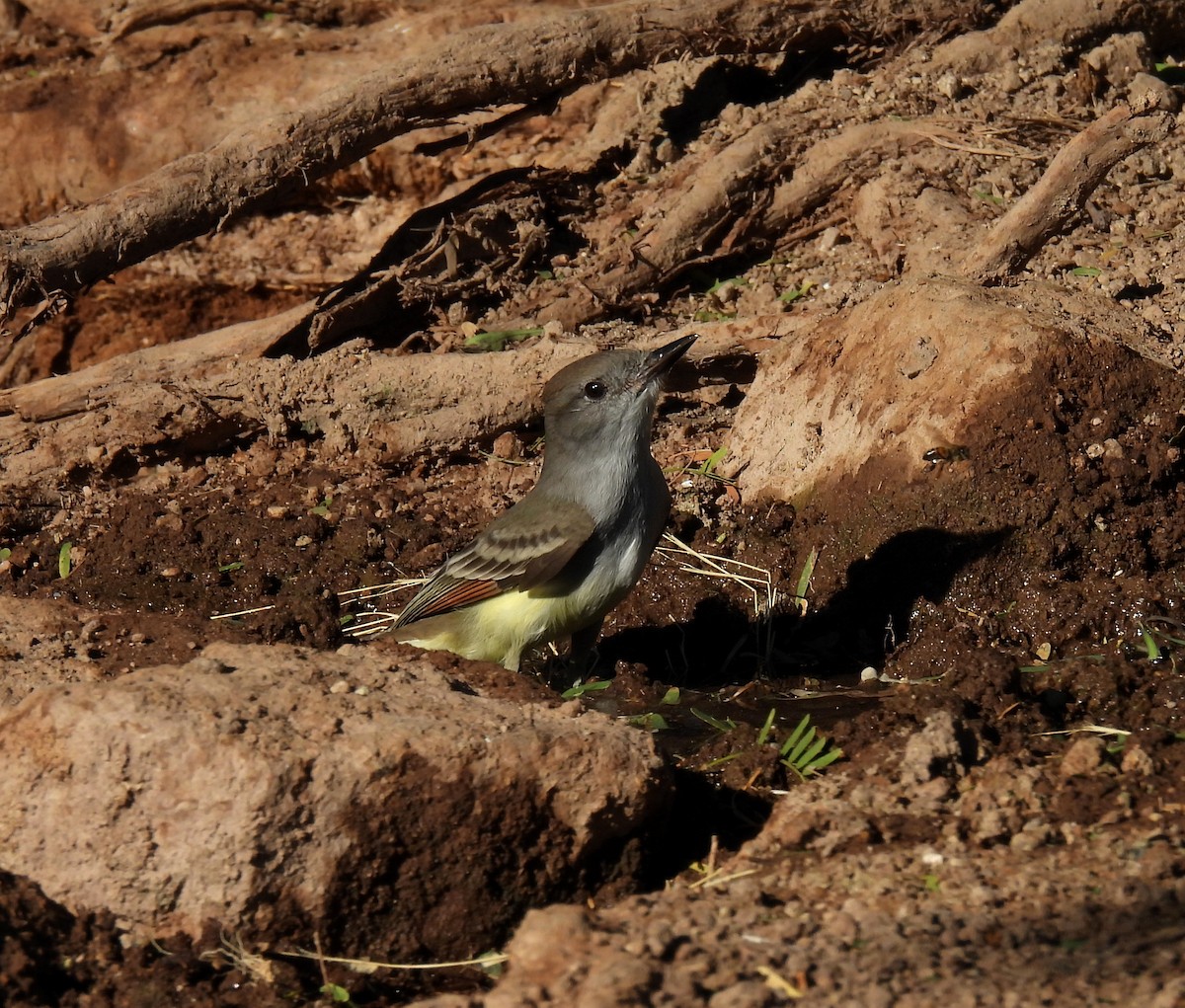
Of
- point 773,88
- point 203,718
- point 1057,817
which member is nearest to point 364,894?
point 203,718

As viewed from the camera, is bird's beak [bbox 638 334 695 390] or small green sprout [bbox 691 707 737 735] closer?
small green sprout [bbox 691 707 737 735]

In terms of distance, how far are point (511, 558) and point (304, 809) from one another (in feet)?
9.69

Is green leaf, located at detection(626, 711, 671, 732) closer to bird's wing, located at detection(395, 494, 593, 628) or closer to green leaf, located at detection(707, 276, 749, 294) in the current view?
bird's wing, located at detection(395, 494, 593, 628)

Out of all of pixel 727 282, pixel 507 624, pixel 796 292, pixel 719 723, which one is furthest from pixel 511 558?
pixel 727 282

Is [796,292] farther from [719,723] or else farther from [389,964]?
[389,964]

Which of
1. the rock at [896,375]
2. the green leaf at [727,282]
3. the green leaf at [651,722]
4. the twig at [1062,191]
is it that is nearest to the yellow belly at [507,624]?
the green leaf at [651,722]

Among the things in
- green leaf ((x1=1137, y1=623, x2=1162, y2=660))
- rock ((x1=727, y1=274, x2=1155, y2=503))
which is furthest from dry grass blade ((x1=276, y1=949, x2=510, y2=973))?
rock ((x1=727, y1=274, x2=1155, y2=503))

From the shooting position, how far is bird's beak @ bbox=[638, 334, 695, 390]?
25.0 feet

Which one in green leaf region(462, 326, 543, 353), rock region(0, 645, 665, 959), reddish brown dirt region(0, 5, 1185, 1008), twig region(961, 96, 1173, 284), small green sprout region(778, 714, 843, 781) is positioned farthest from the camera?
green leaf region(462, 326, 543, 353)

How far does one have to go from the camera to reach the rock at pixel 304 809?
4.38m

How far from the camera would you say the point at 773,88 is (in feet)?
36.7

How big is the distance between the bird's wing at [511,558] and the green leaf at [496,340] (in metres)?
2.25

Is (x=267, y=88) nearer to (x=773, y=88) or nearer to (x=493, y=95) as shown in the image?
(x=493, y=95)

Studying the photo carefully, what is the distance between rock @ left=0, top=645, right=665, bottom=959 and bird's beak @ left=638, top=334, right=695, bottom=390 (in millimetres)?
3124
